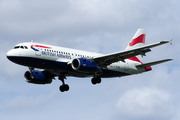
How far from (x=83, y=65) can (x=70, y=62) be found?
1.93 meters

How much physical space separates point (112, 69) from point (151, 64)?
5802 millimetres

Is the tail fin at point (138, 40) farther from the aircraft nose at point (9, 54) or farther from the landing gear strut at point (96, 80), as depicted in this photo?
the aircraft nose at point (9, 54)

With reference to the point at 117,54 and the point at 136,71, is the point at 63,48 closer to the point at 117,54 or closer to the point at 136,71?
the point at 117,54

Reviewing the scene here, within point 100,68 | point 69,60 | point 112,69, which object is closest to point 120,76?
point 112,69

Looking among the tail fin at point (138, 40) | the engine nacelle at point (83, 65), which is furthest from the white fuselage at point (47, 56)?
the tail fin at point (138, 40)

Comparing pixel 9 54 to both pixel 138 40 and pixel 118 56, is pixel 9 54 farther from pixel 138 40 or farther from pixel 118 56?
pixel 138 40

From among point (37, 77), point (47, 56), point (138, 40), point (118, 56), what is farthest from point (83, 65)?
point (138, 40)

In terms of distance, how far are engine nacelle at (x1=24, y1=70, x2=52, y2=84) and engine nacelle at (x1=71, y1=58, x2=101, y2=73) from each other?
801 centimetres

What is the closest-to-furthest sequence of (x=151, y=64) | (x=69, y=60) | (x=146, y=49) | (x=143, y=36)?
(x=146, y=49) < (x=69, y=60) < (x=151, y=64) < (x=143, y=36)

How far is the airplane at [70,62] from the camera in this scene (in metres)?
46.6

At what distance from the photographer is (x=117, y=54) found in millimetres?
47844

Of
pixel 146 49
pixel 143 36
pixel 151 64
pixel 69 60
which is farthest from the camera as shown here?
pixel 143 36

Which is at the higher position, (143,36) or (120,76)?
(143,36)

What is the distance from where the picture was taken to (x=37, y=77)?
53.9m
